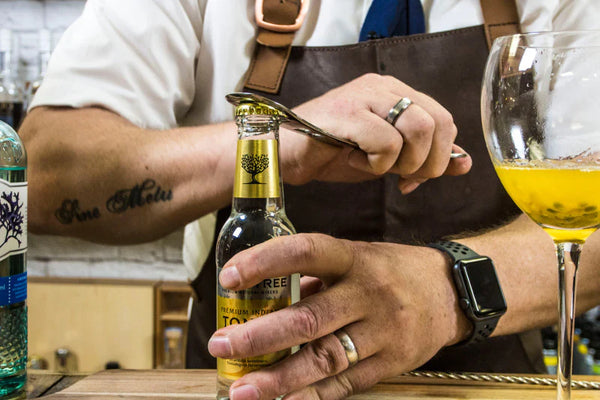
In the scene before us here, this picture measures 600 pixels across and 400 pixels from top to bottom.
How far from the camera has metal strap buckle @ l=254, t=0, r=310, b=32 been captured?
3.15 ft

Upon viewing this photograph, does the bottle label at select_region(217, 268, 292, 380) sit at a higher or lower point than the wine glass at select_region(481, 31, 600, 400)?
lower

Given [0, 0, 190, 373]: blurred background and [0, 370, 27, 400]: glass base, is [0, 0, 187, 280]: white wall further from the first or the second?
[0, 370, 27, 400]: glass base

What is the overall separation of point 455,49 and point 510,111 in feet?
1.95

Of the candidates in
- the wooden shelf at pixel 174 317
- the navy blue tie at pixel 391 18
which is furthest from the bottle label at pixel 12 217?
the wooden shelf at pixel 174 317

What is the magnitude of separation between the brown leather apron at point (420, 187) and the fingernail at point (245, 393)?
0.54 meters

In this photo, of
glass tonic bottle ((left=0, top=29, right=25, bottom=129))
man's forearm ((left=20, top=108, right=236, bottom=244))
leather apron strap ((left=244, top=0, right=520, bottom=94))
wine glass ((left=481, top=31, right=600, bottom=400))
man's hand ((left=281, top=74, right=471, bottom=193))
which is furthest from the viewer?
glass tonic bottle ((left=0, top=29, right=25, bottom=129))

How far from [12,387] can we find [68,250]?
4.66 ft

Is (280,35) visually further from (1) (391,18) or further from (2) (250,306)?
(2) (250,306)

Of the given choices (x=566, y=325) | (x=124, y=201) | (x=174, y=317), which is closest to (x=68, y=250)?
(x=174, y=317)

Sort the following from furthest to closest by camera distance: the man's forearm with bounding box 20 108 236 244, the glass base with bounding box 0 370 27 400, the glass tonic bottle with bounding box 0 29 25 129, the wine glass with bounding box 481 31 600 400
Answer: the glass tonic bottle with bounding box 0 29 25 129 < the man's forearm with bounding box 20 108 236 244 < the glass base with bounding box 0 370 27 400 < the wine glass with bounding box 481 31 600 400

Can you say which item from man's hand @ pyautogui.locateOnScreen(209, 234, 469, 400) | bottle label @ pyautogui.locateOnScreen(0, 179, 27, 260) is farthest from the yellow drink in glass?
bottle label @ pyautogui.locateOnScreen(0, 179, 27, 260)

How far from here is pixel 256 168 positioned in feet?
1.62

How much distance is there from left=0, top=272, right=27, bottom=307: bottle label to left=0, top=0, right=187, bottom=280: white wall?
1289 mm

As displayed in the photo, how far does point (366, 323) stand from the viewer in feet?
1.73
